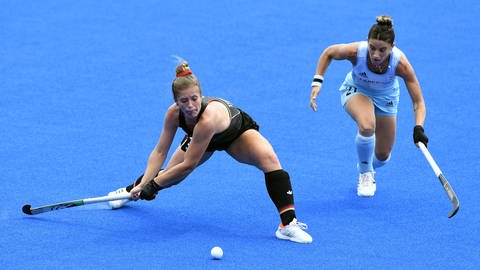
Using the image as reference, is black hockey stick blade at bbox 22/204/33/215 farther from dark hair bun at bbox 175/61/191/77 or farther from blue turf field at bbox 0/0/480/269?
dark hair bun at bbox 175/61/191/77

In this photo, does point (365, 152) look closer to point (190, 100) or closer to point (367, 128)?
point (367, 128)

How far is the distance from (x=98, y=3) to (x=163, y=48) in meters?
2.20

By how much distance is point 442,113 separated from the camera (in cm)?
859

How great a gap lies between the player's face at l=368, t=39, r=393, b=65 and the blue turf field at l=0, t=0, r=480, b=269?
1184 millimetres

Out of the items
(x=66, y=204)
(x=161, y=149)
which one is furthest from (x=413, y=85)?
(x=66, y=204)

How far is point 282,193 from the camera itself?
612 centimetres

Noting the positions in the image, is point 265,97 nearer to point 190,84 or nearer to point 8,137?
point 8,137

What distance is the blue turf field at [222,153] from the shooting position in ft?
19.7

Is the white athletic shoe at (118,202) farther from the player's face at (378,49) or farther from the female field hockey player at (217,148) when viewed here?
the player's face at (378,49)

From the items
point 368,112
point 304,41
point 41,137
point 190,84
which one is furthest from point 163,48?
point 190,84

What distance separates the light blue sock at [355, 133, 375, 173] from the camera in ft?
22.3

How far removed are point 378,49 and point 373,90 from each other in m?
0.60

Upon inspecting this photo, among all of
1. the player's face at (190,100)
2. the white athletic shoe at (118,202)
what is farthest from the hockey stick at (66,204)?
the player's face at (190,100)

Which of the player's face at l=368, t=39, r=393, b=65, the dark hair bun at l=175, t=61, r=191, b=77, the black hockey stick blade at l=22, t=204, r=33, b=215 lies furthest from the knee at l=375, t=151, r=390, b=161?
the black hockey stick blade at l=22, t=204, r=33, b=215
